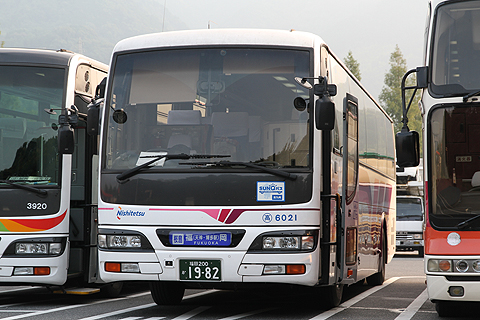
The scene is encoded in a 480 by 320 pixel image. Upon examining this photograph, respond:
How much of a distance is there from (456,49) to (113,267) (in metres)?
4.58

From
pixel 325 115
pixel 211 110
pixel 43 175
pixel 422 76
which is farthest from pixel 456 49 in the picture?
pixel 43 175

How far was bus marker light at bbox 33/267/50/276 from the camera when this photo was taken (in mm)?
9562

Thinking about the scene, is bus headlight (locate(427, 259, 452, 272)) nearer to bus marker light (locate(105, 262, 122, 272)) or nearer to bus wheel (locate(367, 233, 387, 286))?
bus marker light (locate(105, 262, 122, 272))

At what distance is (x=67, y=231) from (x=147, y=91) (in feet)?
8.61

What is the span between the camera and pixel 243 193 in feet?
26.4

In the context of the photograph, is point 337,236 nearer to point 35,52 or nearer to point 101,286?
point 101,286

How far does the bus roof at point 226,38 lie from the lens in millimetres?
8492

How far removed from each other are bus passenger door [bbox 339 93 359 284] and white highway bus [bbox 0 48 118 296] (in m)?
3.61

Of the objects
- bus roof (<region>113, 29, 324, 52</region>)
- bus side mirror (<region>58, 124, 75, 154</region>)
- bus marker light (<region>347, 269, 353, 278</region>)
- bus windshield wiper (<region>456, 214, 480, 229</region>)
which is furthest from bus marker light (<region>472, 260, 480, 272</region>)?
bus side mirror (<region>58, 124, 75, 154</region>)

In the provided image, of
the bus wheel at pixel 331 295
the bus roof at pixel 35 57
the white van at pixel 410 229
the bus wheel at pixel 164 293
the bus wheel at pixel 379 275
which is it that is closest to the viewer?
the bus wheel at pixel 331 295

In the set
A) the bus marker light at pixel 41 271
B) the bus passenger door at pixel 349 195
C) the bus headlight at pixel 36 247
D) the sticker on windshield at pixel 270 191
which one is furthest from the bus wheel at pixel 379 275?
the bus marker light at pixel 41 271

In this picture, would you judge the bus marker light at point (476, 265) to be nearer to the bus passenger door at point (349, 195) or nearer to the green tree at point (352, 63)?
the bus passenger door at point (349, 195)

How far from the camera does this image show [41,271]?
9594 mm

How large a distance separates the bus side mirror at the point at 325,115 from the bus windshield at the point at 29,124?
3.91 metres
